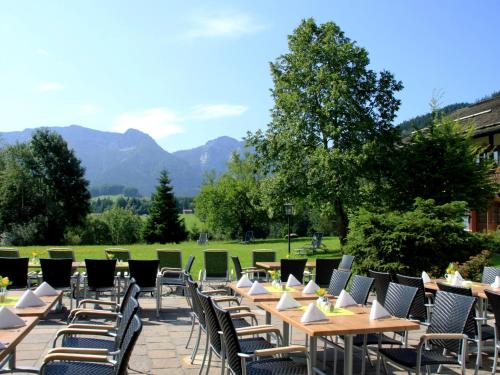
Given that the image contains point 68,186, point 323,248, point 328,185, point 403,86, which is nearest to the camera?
point 328,185

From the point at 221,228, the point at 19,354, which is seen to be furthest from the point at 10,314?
the point at 221,228

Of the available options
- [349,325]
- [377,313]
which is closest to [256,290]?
[377,313]

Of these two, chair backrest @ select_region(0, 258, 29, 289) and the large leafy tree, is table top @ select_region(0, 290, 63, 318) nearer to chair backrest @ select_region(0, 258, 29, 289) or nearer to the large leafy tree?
chair backrest @ select_region(0, 258, 29, 289)

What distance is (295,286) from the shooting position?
23.7 feet

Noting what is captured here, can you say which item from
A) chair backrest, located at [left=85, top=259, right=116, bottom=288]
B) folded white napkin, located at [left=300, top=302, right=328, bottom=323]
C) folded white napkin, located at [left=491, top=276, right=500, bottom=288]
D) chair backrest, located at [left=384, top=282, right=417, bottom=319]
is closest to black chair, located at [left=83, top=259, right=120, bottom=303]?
chair backrest, located at [left=85, top=259, right=116, bottom=288]

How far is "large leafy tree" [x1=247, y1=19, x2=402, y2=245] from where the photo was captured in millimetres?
22875

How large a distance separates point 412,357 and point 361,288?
1.58 metres

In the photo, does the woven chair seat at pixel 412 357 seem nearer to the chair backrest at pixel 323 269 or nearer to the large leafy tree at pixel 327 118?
the chair backrest at pixel 323 269

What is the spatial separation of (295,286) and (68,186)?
142ft

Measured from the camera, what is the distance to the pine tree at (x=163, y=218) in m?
46.6

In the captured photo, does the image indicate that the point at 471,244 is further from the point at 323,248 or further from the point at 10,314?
the point at 323,248

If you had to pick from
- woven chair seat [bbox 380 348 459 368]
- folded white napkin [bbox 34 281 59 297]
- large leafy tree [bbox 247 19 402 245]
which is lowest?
woven chair seat [bbox 380 348 459 368]

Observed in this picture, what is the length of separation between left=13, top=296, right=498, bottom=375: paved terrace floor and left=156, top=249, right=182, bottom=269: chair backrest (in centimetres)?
212

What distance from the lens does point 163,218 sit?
1855 inches
